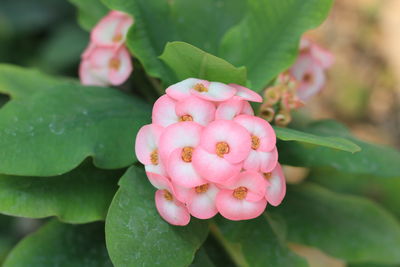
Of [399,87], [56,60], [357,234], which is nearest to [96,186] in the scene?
[357,234]

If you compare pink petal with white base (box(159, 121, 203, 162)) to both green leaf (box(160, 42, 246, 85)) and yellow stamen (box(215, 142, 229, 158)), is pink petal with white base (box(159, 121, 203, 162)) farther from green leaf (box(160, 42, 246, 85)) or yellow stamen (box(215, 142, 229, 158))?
green leaf (box(160, 42, 246, 85))

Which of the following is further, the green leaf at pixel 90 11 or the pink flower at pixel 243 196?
the green leaf at pixel 90 11

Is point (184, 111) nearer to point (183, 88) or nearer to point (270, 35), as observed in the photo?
point (183, 88)

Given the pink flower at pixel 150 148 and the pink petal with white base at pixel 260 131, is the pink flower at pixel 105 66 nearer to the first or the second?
the pink flower at pixel 150 148

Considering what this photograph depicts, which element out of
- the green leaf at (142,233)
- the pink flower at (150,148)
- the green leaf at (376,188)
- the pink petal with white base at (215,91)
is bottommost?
the green leaf at (376,188)

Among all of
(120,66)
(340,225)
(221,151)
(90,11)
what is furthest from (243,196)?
(90,11)

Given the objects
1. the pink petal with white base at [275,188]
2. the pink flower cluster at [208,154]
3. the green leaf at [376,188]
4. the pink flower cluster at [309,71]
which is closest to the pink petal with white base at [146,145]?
the pink flower cluster at [208,154]

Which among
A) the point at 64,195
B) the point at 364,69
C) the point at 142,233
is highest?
the point at 142,233
